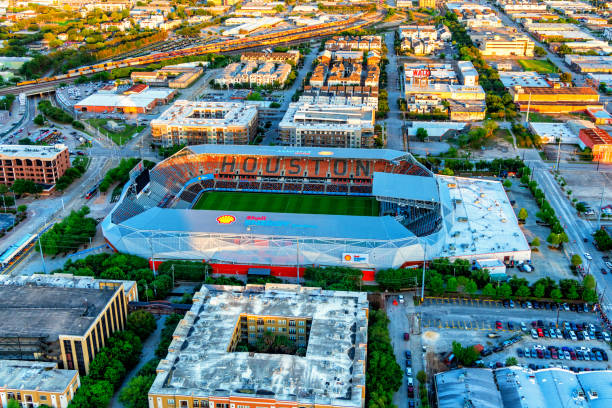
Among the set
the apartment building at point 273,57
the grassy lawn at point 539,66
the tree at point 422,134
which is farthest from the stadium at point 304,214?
the grassy lawn at point 539,66

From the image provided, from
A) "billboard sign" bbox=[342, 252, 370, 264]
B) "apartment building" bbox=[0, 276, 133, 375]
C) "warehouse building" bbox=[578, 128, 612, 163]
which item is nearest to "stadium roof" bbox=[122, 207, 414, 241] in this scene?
"billboard sign" bbox=[342, 252, 370, 264]

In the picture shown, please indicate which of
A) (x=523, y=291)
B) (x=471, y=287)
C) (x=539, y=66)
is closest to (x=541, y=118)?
(x=539, y=66)

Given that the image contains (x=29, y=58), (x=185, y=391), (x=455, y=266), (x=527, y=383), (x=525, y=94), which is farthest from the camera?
(x=29, y=58)

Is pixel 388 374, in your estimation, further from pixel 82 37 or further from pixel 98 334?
pixel 82 37

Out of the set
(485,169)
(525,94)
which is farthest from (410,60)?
(485,169)

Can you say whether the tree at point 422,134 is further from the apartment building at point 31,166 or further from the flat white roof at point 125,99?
the apartment building at point 31,166

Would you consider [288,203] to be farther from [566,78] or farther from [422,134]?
[566,78]

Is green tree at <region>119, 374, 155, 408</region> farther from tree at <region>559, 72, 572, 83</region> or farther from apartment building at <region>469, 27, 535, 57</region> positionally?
apartment building at <region>469, 27, 535, 57</region>
